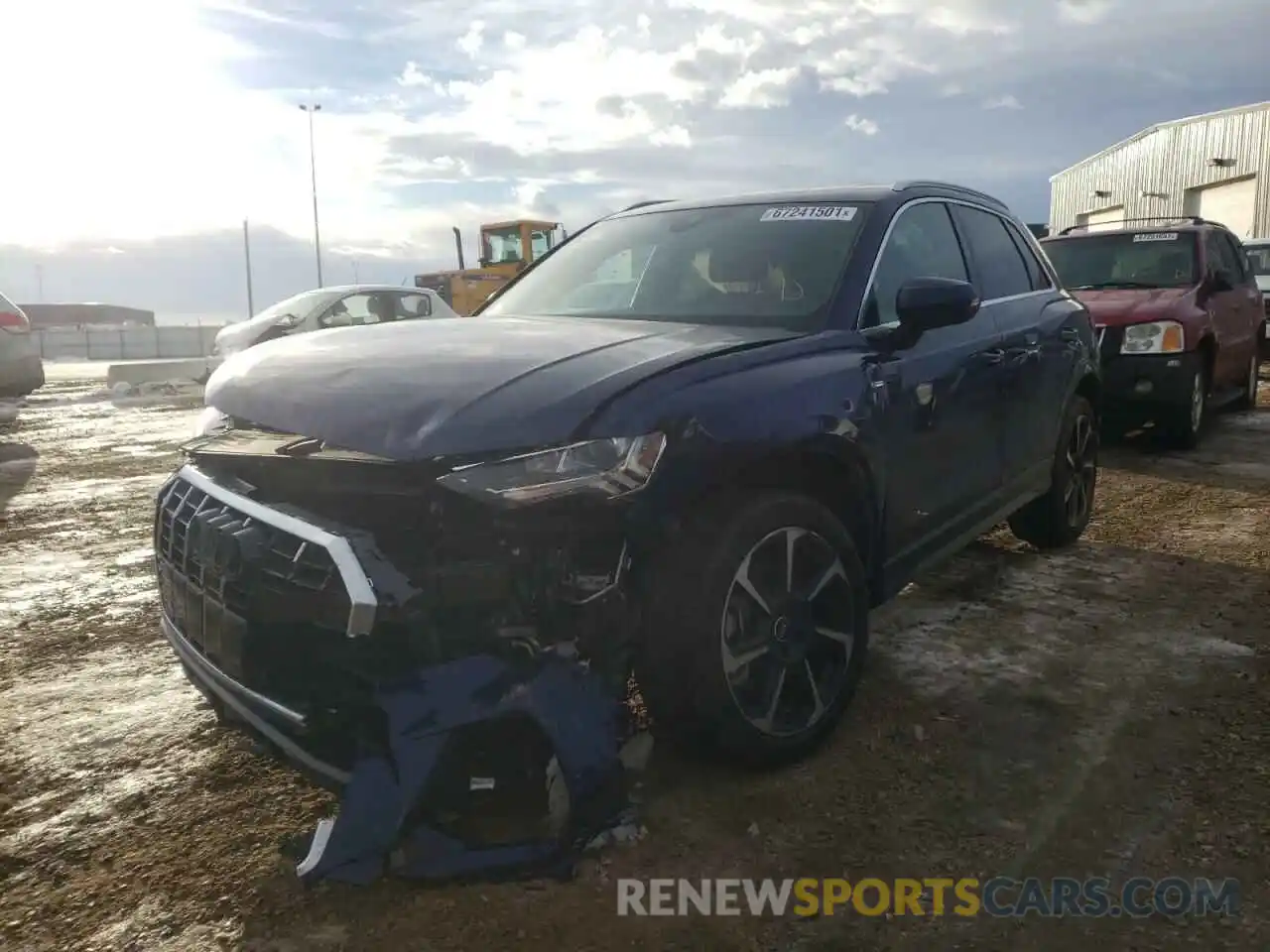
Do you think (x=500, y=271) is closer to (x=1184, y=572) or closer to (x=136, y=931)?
(x=1184, y=572)

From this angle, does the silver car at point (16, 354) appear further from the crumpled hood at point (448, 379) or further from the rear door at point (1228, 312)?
the rear door at point (1228, 312)

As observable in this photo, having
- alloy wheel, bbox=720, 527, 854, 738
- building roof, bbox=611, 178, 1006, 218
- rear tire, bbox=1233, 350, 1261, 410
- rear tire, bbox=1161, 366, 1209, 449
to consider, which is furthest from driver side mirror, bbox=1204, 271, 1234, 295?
alloy wheel, bbox=720, 527, 854, 738

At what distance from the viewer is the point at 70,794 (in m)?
2.71

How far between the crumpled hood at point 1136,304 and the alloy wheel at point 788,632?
566cm

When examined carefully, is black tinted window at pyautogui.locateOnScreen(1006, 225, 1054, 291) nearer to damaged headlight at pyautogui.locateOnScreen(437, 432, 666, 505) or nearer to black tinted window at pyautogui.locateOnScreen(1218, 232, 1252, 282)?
damaged headlight at pyautogui.locateOnScreen(437, 432, 666, 505)

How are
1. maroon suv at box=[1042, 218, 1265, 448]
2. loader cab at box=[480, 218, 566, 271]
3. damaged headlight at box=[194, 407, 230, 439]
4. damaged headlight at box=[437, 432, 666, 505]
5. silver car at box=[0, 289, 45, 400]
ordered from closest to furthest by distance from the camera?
1. damaged headlight at box=[437, 432, 666, 505]
2. damaged headlight at box=[194, 407, 230, 439]
3. maroon suv at box=[1042, 218, 1265, 448]
4. silver car at box=[0, 289, 45, 400]
5. loader cab at box=[480, 218, 566, 271]

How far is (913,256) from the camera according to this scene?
3.57 meters

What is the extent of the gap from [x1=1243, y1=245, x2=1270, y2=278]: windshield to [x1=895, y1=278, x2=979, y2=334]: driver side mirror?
1363 centimetres

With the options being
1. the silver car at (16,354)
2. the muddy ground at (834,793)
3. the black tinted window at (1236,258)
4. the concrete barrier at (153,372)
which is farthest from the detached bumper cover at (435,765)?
the concrete barrier at (153,372)

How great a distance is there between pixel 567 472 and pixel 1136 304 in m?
6.97

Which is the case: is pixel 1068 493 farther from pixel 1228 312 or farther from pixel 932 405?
pixel 1228 312

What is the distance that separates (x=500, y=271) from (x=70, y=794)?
724 inches

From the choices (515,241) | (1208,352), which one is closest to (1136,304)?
(1208,352)

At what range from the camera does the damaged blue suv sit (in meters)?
2.09
